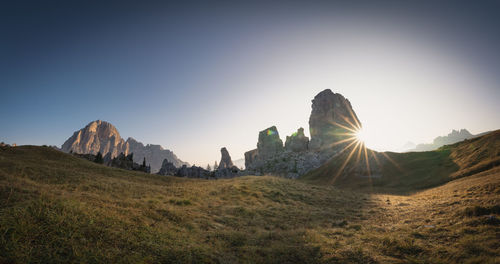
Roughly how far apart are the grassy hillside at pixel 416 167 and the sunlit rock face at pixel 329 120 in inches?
2412

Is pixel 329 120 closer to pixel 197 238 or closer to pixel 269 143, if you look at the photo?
pixel 269 143

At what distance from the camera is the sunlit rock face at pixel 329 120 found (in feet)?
454

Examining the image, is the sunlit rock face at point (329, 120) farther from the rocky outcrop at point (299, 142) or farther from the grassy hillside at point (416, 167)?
the grassy hillside at point (416, 167)

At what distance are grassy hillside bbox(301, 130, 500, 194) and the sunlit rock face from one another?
201ft

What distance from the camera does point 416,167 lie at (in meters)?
48.7

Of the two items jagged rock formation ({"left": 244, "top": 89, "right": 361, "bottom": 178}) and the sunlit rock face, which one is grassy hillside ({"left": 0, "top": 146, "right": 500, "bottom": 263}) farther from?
the sunlit rock face

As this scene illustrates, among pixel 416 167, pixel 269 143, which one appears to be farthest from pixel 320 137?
pixel 416 167

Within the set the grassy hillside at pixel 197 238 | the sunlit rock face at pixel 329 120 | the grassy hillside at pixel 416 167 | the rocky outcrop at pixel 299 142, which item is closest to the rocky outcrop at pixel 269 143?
the rocky outcrop at pixel 299 142

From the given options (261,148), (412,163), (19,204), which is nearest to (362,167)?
(412,163)

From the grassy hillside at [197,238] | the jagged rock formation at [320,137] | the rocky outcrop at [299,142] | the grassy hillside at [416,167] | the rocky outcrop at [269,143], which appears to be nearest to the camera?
the grassy hillside at [197,238]

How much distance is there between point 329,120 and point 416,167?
98.9 metres

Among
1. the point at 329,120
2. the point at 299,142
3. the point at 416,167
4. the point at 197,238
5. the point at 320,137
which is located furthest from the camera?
the point at 299,142

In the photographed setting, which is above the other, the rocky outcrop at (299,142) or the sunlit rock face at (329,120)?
the sunlit rock face at (329,120)

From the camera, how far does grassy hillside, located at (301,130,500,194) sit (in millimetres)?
33688
